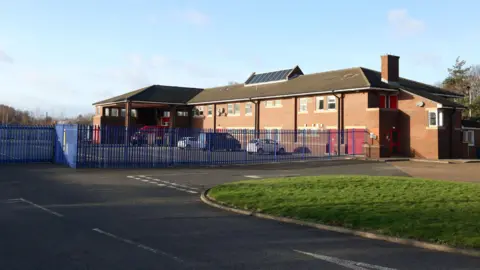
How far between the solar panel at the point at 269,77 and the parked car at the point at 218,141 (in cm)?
2089

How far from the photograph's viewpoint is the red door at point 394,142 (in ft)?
111

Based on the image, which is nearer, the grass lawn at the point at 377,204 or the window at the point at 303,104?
the grass lawn at the point at 377,204

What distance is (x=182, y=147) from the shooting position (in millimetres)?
24359

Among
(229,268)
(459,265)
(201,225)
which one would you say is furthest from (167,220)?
(459,265)

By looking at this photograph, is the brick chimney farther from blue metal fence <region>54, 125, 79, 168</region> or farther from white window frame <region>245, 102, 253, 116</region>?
blue metal fence <region>54, 125, 79, 168</region>

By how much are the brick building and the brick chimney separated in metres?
0.08

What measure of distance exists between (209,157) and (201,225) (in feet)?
52.9

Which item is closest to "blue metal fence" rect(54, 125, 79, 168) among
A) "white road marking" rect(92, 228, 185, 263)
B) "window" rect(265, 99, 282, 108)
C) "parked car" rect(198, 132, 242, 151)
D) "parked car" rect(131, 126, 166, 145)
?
"parked car" rect(131, 126, 166, 145)

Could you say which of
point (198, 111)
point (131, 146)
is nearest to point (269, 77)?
point (198, 111)

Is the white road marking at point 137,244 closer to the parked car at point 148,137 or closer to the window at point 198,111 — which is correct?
the parked car at point 148,137

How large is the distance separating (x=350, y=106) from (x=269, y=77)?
554 inches

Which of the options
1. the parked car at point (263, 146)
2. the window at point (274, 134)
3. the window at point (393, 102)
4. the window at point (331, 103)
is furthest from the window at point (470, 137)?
the parked car at point (263, 146)

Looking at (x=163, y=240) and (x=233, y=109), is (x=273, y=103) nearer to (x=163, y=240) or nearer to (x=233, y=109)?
(x=233, y=109)

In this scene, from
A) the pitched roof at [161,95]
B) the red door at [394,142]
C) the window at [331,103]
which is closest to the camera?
the red door at [394,142]
